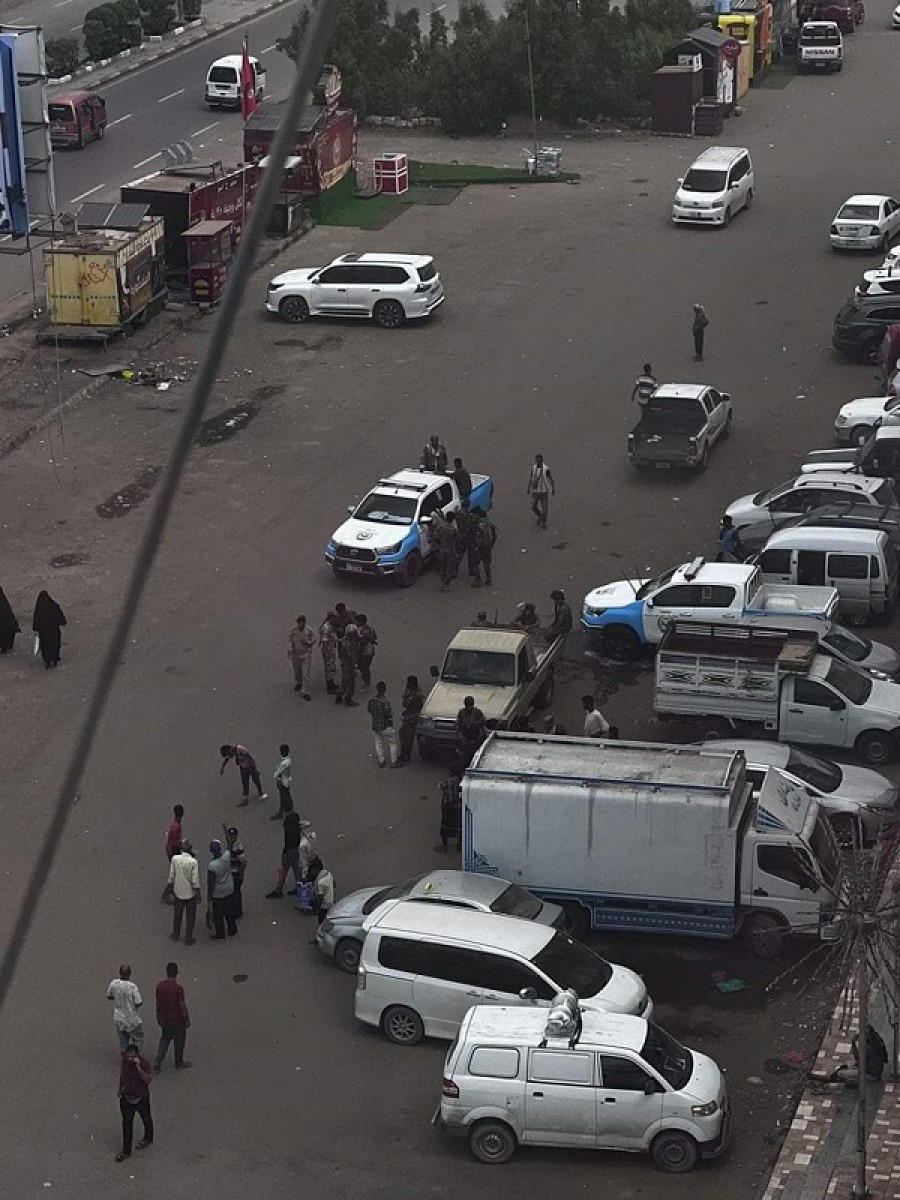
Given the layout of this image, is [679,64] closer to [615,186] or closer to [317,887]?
[615,186]

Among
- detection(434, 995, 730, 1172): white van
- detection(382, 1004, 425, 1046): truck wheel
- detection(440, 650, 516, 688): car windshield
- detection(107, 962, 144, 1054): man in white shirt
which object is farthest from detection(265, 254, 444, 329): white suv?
detection(434, 995, 730, 1172): white van

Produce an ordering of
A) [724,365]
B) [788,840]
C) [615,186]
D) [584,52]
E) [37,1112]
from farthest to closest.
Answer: [584,52] → [615,186] → [724,365] → [788,840] → [37,1112]

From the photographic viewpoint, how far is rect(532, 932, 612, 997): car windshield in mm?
15344

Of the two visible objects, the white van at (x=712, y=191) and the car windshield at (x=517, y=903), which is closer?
the car windshield at (x=517, y=903)

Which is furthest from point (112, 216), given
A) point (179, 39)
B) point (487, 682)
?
point (179, 39)

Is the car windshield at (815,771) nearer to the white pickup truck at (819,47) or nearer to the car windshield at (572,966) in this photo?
the car windshield at (572,966)

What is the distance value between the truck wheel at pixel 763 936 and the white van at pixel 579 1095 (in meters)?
2.65

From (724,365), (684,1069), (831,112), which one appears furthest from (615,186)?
(684,1069)

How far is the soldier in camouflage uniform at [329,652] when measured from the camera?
21.7 meters

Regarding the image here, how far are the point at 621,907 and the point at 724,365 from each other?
701 inches

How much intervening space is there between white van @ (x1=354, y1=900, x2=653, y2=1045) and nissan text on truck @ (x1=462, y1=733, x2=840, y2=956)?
1138mm

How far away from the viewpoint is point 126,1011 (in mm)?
14758

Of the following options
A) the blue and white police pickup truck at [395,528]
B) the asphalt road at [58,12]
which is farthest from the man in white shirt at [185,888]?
the asphalt road at [58,12]

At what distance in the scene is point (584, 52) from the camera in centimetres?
4984
